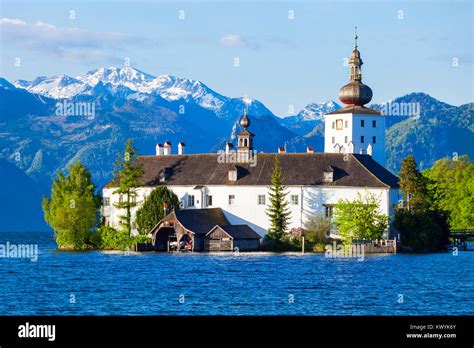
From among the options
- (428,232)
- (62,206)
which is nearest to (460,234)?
(428,232)

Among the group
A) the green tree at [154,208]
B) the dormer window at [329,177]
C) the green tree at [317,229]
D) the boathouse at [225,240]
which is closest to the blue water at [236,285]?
the boathouse at [225,240]

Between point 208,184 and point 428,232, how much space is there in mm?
21839

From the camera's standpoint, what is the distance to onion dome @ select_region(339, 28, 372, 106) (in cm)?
12900

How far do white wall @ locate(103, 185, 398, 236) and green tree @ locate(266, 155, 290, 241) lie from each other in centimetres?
Result: 81

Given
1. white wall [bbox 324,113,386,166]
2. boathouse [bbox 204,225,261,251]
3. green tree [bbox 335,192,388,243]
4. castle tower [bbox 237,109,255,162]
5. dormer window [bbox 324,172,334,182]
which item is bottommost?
boathouse [bbox 204,225,261,251]

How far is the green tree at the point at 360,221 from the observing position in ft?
324

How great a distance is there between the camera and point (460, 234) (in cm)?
Answer: 11256

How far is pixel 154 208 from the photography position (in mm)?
106250

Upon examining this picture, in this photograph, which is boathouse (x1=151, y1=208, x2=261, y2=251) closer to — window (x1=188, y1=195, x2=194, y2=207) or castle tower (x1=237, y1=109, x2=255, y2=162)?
window (x1=188, y1=195, x2=194, y2=207)

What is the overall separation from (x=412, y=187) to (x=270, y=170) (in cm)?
1409

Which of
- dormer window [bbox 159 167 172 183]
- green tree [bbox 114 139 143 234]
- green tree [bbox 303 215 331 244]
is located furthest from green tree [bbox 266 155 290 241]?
green tree [bbox 114 139 143 234]

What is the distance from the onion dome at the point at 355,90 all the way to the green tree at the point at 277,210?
1078 inches
